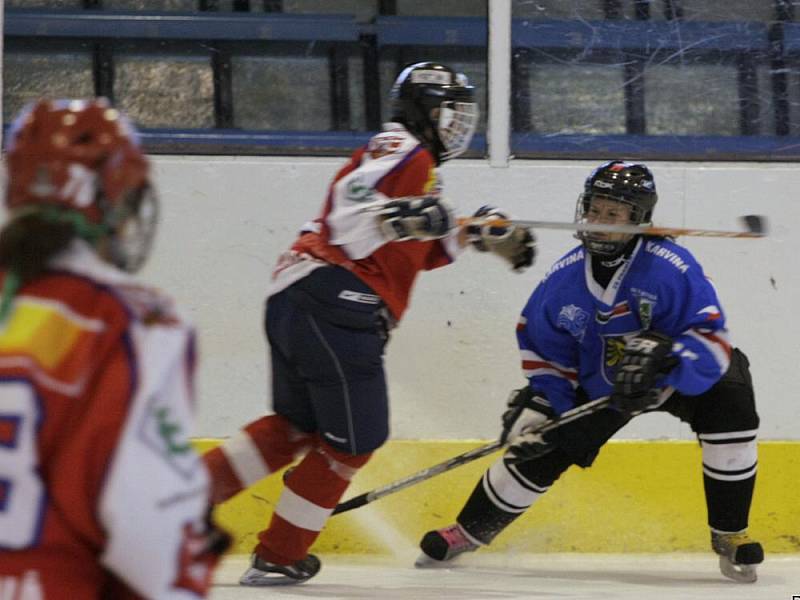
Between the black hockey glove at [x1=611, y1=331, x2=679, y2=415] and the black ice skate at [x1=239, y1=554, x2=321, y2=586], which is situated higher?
the black hockey glove at [x1=611, y1=331, x2=679, y2=415]

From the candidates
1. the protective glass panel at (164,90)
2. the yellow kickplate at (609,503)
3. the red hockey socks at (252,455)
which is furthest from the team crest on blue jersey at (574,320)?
the protective glass panel at (164,90)

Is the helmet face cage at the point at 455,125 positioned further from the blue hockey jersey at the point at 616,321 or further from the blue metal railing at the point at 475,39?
the blue metal railing at the point at 475,39

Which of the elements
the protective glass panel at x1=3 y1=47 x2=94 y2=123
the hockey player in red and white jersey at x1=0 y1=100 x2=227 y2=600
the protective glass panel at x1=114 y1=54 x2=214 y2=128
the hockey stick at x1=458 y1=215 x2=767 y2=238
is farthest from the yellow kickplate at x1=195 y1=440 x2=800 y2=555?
the hockey player in red and white jersey at x1=0 y1=100 x2=227 y2=600

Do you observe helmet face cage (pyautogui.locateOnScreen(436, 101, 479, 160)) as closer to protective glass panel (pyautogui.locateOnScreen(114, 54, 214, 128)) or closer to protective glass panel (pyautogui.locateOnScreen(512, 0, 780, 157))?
protective glass panel (pyautogui.locateOnScreen(512, 0, 780, 157))

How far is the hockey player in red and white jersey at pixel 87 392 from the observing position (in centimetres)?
110

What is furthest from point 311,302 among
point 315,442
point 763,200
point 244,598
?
point 763,200

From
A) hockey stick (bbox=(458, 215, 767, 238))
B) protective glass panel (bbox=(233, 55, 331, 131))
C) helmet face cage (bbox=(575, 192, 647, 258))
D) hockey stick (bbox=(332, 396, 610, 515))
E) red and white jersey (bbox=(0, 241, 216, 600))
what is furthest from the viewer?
protective glass panel (bbox=(233, 55, 331, 131))

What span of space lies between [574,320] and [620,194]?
298 mm

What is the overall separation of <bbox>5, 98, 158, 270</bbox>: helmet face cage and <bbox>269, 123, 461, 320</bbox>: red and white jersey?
1.58m

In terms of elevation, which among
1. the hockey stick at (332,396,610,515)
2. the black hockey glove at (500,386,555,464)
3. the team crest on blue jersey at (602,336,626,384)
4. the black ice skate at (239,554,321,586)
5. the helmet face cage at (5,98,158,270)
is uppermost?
the helmet face cage at (5,98,158,270)

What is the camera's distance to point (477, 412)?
3551 mm

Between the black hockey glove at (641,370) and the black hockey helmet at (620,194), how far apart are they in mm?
221

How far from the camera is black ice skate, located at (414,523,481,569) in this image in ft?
10.8

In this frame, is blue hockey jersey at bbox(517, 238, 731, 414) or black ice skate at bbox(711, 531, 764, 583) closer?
blue hockey jersey at bbox(517, 238, 731, 414)
